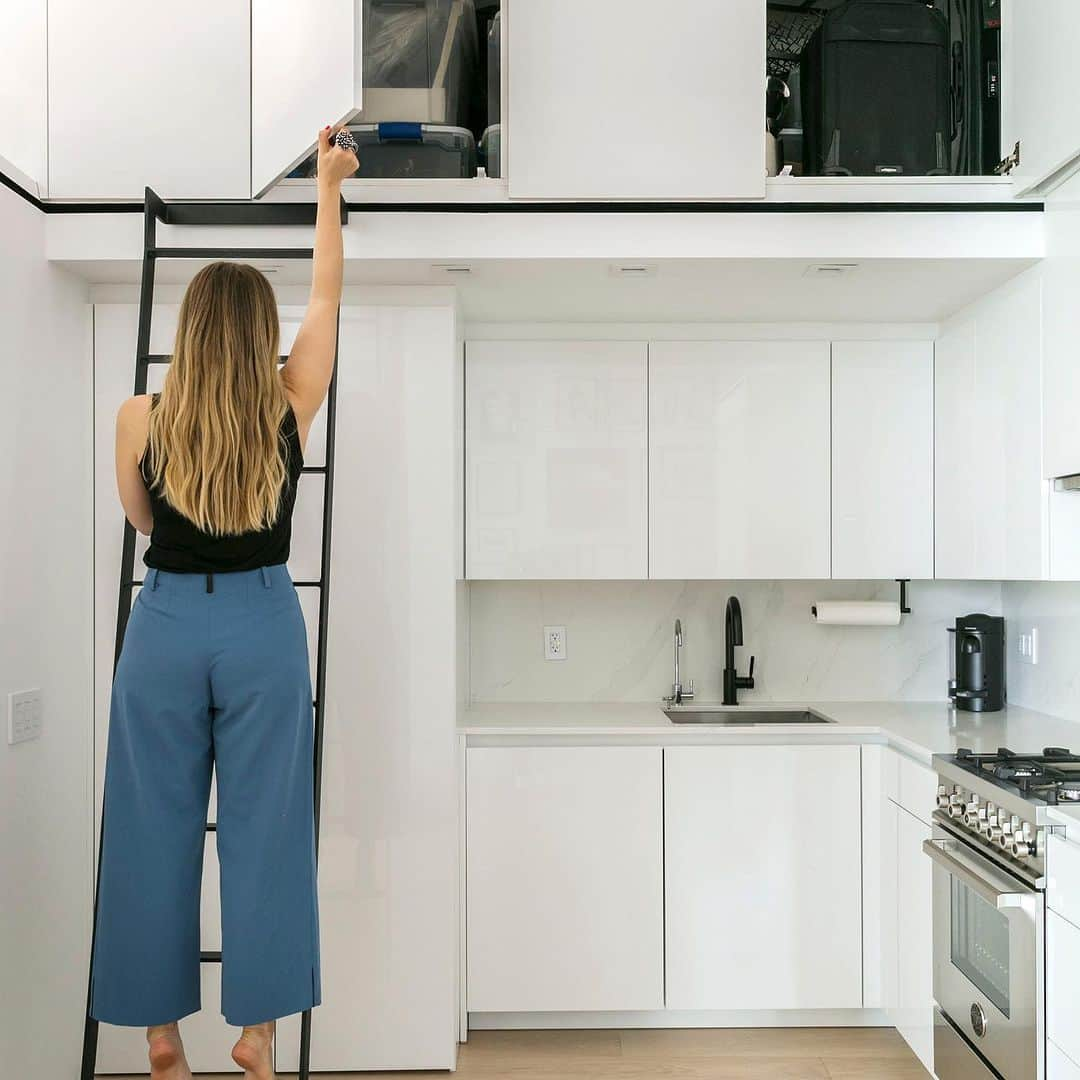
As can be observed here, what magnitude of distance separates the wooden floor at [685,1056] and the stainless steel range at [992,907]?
41cm

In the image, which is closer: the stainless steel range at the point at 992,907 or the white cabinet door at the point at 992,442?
the stainless steel range at the point at 992,907

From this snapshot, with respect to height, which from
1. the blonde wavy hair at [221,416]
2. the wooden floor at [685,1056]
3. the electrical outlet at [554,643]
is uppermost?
the blonde wavy hair at [221,416]

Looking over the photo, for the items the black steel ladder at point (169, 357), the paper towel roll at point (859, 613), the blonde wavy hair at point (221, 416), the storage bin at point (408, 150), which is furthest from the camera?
the paper towel roll at point (859, 613)

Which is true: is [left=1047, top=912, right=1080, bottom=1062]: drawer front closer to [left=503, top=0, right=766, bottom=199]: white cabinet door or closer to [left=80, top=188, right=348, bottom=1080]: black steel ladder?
[left=80, top=188, right=348, bottom=1080]: black steel ladder

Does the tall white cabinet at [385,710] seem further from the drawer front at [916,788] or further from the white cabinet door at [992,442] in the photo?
the white cabinet door at [992,442]

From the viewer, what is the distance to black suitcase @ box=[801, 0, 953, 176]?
113 inches

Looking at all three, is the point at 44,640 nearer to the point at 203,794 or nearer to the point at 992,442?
the point at 203,794

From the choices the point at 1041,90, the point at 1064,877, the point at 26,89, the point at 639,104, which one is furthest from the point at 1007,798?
the point at 26,89

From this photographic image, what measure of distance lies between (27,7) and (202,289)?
1.23 metres

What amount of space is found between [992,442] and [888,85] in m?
1.01

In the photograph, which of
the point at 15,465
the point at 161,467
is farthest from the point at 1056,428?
the point at 15,465

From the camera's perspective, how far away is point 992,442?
3033 mm

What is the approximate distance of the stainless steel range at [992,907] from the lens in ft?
7.01

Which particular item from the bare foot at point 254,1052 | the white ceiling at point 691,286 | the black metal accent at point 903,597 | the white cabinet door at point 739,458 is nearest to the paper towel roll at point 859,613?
the black metal accent at point 903,597
